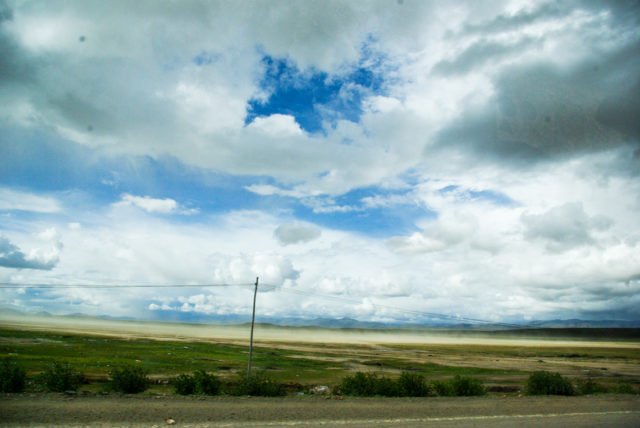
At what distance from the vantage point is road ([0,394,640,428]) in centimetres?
1589

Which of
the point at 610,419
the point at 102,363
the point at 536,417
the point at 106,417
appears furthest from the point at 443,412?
the point at 102,363

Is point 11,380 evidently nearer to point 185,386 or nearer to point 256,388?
point 185,386

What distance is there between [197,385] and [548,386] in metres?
24.1

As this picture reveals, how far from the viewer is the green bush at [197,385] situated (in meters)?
25.3

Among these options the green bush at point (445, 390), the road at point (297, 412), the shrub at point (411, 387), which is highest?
the road at point (297, 412)

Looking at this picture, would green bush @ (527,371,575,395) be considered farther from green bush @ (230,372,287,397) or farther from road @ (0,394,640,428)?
green bush @ (230,372,287,397)

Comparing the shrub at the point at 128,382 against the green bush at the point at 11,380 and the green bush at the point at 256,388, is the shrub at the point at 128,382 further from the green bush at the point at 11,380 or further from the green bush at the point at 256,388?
the green bush at the point at 256,388

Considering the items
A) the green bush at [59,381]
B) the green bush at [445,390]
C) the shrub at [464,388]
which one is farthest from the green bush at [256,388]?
the shrub at [464,388]

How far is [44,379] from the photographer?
25.8m

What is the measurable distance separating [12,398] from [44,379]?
7.17 meters

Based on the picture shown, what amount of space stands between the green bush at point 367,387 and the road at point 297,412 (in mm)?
3172

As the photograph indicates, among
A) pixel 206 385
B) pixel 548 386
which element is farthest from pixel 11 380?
pixel 548 386

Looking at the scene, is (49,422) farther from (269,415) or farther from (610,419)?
(610,419)

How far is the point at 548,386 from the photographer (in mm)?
31219
